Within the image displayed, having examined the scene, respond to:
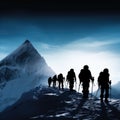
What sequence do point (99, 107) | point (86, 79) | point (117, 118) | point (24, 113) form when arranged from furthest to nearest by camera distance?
1. point (86, 79)
2. point (24, 113)
3. point (99, 107)
4. point (117, 118)

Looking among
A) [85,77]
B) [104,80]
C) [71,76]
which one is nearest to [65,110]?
[104,80]

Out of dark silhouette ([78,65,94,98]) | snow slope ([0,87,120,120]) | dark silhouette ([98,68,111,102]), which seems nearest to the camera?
snow slope ([0,87,120,120])

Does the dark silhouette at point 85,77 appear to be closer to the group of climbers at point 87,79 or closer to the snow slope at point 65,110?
the group of climbers at point 87,79

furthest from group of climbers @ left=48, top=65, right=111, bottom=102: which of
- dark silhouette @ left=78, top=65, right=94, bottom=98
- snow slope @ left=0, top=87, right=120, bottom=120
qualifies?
snow slope @ left=0, top=87, right=120, bottom=120

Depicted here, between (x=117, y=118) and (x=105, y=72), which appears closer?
(x=117, y=118)

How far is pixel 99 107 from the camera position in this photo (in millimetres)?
36438

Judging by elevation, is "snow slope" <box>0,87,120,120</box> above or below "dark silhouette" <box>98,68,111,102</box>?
below

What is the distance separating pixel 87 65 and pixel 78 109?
12.7m

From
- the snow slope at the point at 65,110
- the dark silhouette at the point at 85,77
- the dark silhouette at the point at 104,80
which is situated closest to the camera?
the snow slope at the point at 65,110

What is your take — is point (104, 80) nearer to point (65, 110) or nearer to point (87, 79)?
point (87, 79)

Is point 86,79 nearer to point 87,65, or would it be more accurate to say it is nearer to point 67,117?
point 87,65

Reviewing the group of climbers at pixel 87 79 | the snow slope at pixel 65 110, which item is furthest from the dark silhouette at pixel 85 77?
the snow slope at pixel 65 110

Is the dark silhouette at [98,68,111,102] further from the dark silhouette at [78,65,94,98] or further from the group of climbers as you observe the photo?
the dark silhouette at [78,65,94,98]

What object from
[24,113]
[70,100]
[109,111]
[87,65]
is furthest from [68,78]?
[109,111]
